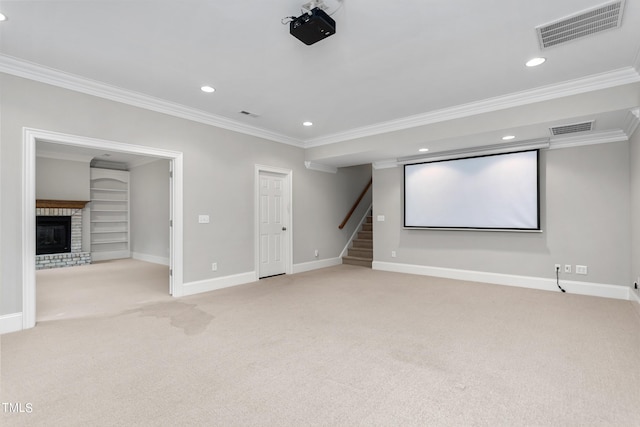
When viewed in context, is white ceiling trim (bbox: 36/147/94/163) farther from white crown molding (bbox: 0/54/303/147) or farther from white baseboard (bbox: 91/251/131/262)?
white crown molding (bbox: 0/54/303/147)

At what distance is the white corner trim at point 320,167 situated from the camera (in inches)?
258

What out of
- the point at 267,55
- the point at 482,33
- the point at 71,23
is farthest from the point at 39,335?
the point at 482,33

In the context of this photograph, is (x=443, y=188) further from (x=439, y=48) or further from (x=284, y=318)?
(x=284, y=318)

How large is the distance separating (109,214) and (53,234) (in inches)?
53.0

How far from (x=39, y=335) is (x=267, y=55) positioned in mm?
3589

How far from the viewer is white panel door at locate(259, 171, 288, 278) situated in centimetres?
574

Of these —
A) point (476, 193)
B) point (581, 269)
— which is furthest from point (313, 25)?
point (581, 269)

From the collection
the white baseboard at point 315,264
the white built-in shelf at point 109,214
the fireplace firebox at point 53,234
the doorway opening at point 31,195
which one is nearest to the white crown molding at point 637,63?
the white baseboard at point 315,264

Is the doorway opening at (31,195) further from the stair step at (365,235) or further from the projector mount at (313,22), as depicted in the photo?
the stair step at (365,235)

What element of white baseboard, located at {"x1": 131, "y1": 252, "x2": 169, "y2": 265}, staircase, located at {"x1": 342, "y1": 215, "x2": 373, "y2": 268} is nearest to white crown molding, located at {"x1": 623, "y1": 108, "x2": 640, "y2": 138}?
staircase, located at {"x1": 342, "y1": 215, "x2": 373, "y2": 268}

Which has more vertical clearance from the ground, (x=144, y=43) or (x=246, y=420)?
(x=144, y=43)

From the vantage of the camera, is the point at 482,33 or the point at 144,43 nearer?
the point at 482,33

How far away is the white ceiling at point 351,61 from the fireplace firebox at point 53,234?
5.54 m

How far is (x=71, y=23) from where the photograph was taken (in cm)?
254
